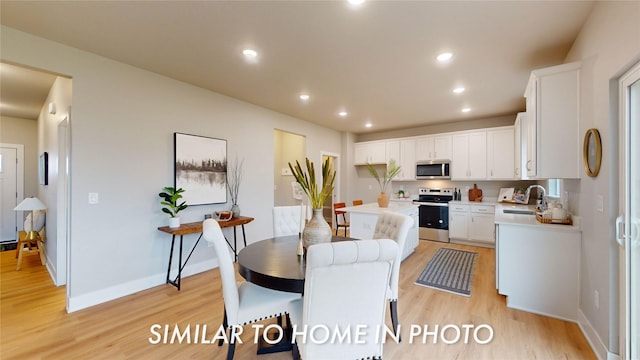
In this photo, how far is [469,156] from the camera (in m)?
5.35

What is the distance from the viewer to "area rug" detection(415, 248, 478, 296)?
3074 mm

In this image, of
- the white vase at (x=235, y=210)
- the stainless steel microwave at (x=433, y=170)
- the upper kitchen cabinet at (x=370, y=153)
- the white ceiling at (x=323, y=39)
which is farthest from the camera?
the upper kitchen cabinet at (x=370, y=153)

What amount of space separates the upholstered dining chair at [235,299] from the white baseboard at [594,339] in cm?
214

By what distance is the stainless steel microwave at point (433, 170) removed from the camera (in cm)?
558

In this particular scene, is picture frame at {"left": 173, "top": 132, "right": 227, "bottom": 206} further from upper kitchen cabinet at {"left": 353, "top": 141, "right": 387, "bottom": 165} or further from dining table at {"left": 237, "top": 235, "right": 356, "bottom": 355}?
upper kitchen cabinet at {"left": 353, "top": 141, "right": 387, "bottom": 165}

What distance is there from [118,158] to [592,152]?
4.42 metres

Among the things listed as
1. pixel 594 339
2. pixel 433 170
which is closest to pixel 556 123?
pixel 594 339

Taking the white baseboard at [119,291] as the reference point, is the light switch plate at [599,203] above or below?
above

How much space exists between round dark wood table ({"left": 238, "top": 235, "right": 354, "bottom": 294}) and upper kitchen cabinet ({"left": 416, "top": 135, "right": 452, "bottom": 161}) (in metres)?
4.61

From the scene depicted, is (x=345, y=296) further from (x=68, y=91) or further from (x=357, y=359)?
(x=68, y=91)

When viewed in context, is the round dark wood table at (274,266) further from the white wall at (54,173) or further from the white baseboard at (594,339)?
the white wall at (54,173)

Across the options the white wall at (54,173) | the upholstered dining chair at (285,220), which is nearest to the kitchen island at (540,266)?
the upholstered dining chair at (285,220)

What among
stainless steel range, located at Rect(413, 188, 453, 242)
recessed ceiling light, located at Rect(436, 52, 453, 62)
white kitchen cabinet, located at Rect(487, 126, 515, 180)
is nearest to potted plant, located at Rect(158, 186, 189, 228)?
recessed ceiling light, located at Rect(436, 52, 453, 62)

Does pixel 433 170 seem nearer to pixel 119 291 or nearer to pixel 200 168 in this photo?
pixel 200 168
